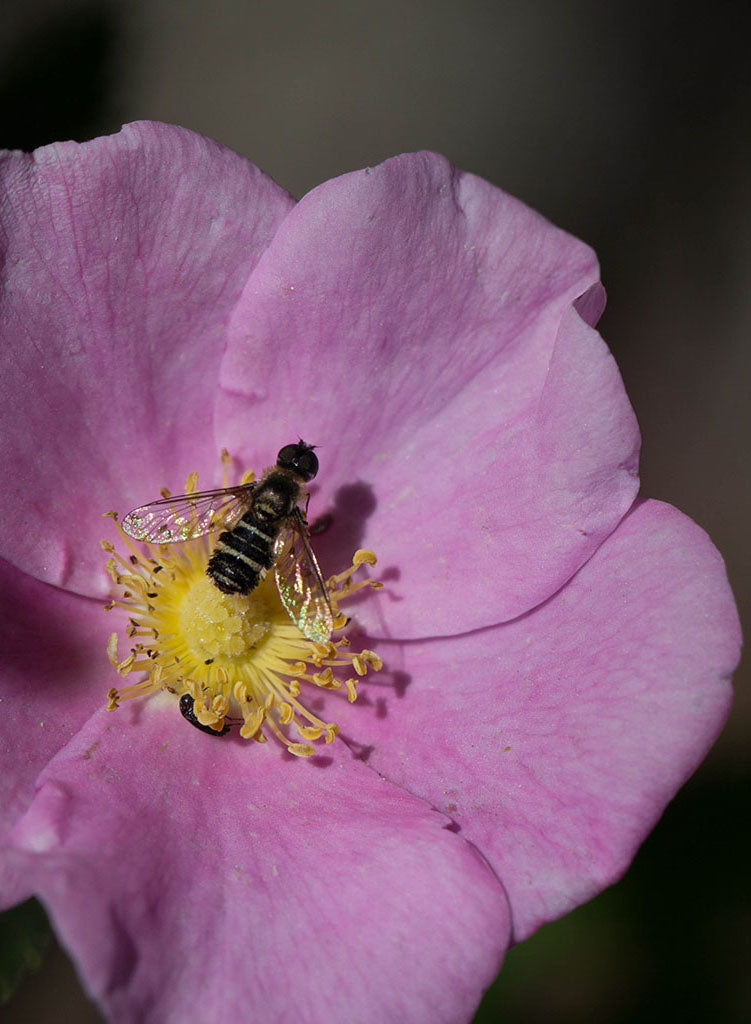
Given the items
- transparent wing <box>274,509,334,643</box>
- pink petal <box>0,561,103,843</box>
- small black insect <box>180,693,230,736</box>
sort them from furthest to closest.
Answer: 1. small black insect <box>180,693,230,736</box>
2. transparent wing <box>274,509,334,643</box>
3. pink petal <box>0,561,103,843</box>

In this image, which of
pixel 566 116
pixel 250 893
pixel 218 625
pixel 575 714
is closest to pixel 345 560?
pixel 218 625

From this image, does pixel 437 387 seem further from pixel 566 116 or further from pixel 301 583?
pixel 566 116

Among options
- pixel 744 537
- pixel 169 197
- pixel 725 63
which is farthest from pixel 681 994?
pixel 725 63

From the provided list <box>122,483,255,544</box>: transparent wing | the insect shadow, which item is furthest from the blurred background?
<box>122,483,255,544</box>: transparent wing

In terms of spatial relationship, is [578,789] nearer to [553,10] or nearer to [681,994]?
[681,994]

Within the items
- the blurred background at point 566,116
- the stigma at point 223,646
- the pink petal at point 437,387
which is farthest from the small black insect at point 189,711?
the blurred background at point 566,116

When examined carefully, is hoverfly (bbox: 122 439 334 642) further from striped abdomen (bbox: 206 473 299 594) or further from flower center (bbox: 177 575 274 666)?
flower center (bbox: 177 575 274 666)
